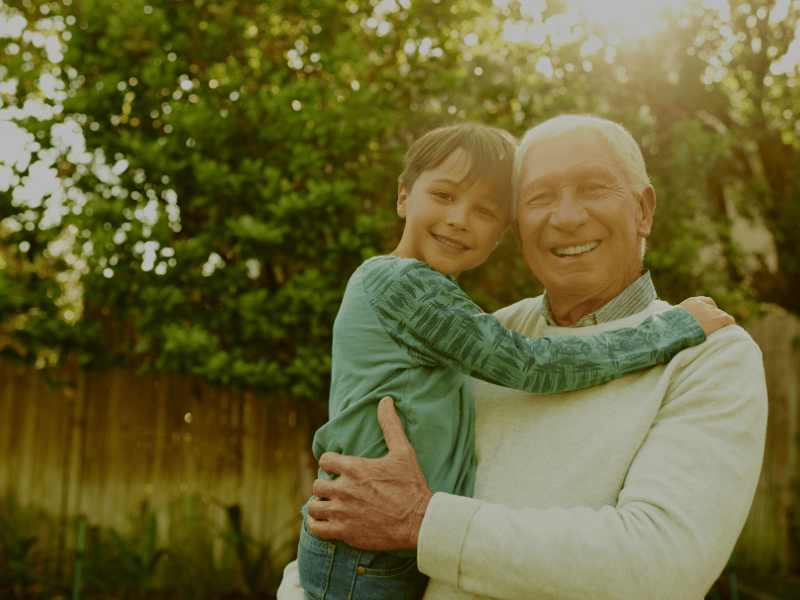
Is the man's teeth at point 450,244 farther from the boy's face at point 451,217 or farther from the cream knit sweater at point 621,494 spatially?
the cream knit sweater at point 621,494

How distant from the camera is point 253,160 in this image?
437 centimetres

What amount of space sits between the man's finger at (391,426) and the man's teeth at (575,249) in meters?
0.69

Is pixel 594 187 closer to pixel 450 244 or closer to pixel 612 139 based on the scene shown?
pixel 612 139

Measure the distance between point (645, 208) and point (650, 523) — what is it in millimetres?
1047

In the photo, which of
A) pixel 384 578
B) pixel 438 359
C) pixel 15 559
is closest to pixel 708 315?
pixel 438 359

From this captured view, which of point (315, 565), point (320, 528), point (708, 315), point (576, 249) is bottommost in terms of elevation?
point (315, 565)

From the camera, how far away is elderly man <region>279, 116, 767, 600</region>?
4.11 ft

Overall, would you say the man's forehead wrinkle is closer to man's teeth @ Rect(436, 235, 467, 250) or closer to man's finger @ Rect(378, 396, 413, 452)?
man's teeth @ Rect(436, 235, 467, 250)

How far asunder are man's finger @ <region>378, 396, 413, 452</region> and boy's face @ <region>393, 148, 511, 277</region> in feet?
1.72

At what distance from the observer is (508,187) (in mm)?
2029

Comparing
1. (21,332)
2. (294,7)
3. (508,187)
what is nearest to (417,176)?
(508,187)

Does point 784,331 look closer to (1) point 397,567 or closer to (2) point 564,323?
(2) point 564,323

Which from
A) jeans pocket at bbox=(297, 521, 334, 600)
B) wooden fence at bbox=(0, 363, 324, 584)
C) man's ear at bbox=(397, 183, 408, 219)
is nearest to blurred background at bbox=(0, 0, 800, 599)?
wooden fence at bbox=(0, 363, 324, 584)

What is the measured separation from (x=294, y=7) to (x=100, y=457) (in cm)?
398
